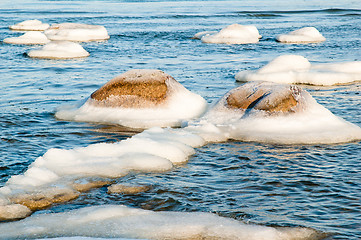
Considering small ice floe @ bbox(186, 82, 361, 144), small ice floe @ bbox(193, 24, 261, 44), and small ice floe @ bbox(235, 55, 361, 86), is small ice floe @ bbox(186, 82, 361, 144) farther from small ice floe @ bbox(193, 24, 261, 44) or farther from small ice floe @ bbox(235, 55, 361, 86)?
small ice floe @ bbox(193, 24, 261, 44)

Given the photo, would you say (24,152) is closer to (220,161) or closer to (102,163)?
(102,163)

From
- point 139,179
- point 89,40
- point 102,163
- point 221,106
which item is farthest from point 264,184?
point 89,40

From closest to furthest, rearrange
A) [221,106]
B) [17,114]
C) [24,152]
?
[24,152]
[221,106]
[17,114]

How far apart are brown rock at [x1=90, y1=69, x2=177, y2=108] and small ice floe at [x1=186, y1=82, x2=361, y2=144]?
1159mm

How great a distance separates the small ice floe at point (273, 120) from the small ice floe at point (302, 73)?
504 cm

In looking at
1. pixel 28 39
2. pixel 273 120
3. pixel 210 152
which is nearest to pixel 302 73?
pixel 273 120

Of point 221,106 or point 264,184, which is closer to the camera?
point 264,184

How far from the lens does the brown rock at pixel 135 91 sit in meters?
11.1

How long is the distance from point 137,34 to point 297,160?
70.1 ft

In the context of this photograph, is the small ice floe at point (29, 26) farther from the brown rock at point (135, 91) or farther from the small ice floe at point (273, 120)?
the small ice floe at point (273, 120)

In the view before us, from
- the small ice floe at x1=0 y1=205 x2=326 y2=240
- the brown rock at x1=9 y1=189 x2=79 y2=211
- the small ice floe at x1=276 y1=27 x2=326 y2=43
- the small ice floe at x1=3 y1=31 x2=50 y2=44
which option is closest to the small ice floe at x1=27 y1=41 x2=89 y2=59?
the small ice floe at x1=3 y1=31 x2=50 y2=44

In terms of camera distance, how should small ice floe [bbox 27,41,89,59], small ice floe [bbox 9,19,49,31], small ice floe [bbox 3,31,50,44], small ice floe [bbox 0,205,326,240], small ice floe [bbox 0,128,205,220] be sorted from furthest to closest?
1. small ice floe [bbox 9,19,49,31]
2. small ice floe [bbox 3,31,50,44]
3. small ice floe [bbox 27,41,89,59]
4. small ice floe [bbox 0,128,205,220]
5. small ice floe [bbox 0,205,326,240]

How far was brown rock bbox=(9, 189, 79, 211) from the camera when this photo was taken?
21.1 feet

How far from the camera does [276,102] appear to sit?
32.7 ft
